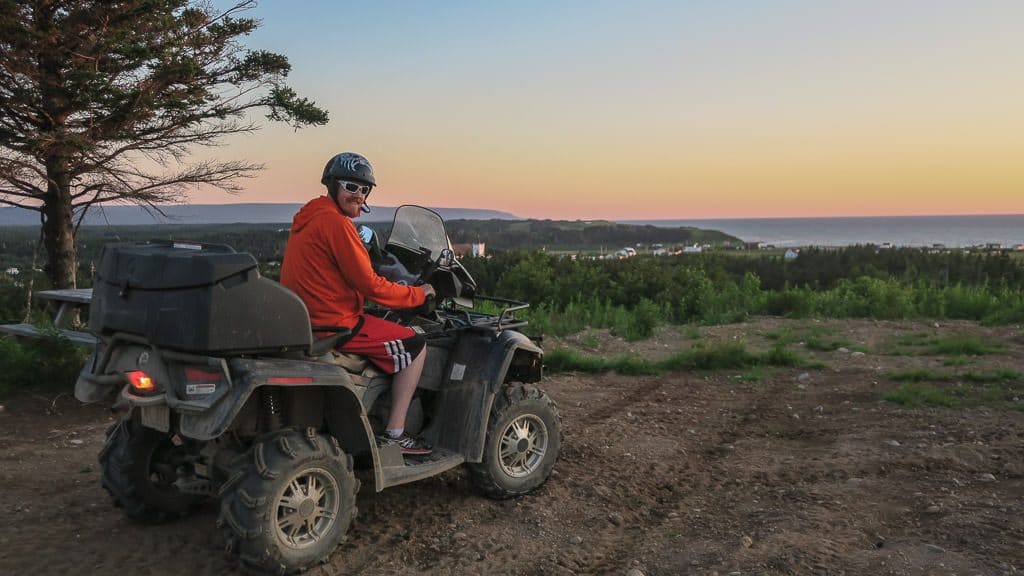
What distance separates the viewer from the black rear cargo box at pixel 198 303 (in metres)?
3.78

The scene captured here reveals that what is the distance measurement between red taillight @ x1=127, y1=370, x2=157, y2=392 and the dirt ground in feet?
3.47

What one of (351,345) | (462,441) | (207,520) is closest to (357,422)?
(351,345)

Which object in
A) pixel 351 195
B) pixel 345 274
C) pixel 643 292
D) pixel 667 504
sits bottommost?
pixel 667 504

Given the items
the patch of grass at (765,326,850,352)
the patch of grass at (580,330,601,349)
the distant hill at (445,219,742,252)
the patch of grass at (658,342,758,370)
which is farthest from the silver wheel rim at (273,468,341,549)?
the distant hill at (445,219,742,252)

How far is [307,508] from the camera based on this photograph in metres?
4.15

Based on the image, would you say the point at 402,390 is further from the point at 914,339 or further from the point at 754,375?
the point at 914,339

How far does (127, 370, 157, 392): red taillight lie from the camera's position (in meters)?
3.96

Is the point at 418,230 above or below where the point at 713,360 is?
above

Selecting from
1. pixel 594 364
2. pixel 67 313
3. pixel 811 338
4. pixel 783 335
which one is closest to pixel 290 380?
pixel 67 313

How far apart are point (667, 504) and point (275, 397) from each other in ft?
9.04

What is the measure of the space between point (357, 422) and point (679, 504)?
2329mm

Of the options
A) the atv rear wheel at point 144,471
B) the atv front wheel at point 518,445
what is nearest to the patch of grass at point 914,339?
the atv front wheel at point 518,445

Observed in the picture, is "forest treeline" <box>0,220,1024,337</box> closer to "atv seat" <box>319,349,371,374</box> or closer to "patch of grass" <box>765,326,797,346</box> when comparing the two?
A: "atv seat" <box>319,349,371,374</box>

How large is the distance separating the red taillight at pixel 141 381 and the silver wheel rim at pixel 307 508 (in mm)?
855
